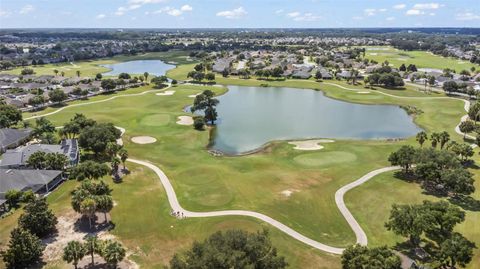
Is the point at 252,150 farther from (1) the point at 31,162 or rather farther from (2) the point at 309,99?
(2) the point at 309,99

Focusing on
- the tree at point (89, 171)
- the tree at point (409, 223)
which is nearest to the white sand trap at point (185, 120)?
the tree at point (89, 171)

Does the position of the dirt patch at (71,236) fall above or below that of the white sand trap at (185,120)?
below

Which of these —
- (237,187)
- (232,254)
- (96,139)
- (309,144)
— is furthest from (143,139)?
(232,254)

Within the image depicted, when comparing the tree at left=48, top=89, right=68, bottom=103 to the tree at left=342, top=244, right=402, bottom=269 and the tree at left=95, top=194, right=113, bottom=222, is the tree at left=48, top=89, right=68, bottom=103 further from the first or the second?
the tree at left=342, top=244, right=402, bottom=269

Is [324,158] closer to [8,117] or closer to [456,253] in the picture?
[456,253]

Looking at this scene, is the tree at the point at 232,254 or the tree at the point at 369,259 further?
the tree at the point at 369,259

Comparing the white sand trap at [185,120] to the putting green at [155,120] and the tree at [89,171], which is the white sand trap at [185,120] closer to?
the putting green at [155,120]

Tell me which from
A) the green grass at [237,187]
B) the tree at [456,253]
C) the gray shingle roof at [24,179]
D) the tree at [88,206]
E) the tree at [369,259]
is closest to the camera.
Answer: the tree at [369,259]
